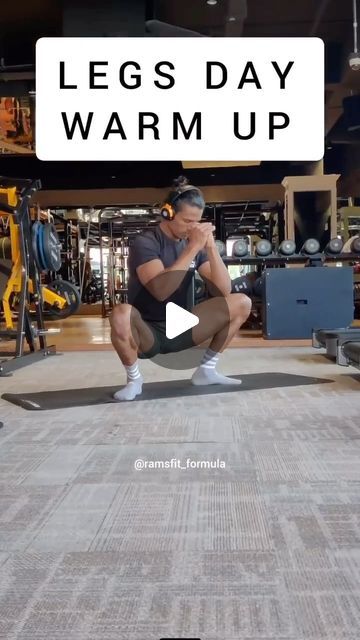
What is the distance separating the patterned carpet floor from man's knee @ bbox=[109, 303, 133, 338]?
0.95 feet

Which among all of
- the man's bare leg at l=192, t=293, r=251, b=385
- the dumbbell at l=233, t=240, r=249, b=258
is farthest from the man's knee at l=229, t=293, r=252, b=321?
the dumbbell at l=233, t=240, r=249, b=258

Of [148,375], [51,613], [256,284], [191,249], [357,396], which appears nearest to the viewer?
[51,613]

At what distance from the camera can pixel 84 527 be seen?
1.12m

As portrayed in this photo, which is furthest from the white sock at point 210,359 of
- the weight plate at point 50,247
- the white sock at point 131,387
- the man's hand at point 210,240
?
the weight plate at point 50,247

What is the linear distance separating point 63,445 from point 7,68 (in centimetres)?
436

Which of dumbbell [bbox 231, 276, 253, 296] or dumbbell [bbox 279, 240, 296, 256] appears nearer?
dumbbell [bbox 279, 240, 296, 256]

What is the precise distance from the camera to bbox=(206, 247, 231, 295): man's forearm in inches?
77.0

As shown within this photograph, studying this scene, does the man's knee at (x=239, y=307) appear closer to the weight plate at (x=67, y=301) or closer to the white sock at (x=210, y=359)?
the white sock at (x=210, y=359)

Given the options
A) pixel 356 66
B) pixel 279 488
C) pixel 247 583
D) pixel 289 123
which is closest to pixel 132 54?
pixel 289 123

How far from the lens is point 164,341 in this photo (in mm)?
2172

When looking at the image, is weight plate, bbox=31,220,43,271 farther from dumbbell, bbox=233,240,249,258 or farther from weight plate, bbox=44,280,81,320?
dumbbell, bbox=233,240,249,258

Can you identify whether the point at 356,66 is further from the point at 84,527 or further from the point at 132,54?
the point at 84,527

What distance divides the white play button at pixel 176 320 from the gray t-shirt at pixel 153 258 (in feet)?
0.07

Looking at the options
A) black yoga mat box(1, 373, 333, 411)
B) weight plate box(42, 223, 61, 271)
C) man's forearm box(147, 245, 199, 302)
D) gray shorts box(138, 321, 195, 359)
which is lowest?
black yoga mat box(1, 373, 333, 411)
